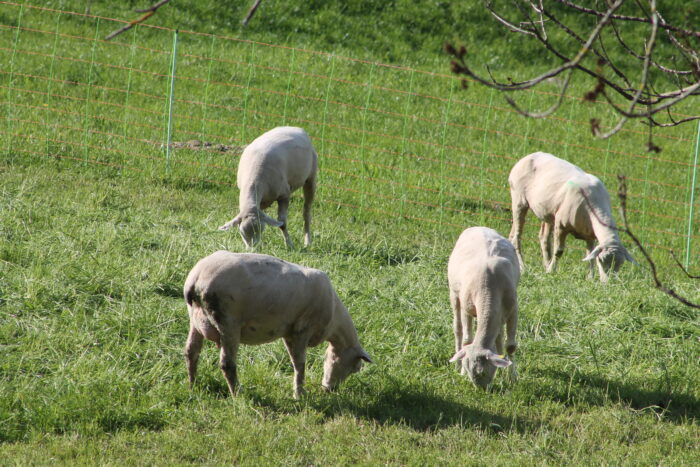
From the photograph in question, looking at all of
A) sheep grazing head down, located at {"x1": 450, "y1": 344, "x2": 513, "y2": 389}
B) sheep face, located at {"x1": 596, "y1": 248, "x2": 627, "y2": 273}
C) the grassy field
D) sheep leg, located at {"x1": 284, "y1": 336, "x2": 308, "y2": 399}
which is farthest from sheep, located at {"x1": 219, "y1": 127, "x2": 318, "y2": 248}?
sheep face, located at {"x1": 596, "y1": 248, "x2": 627, "y2": 273}

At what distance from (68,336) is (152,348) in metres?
0.65

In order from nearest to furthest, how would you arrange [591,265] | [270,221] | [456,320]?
[456,320]
[270,221]
[591,265]

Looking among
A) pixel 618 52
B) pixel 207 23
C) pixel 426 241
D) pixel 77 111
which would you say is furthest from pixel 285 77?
pixel 618 52

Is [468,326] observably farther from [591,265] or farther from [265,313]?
[591,265]

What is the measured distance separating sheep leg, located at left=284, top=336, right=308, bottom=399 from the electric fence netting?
19.2 feet

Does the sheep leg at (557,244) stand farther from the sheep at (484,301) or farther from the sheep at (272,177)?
the sheep at (484,301)

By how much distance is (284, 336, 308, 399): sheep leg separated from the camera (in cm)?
589

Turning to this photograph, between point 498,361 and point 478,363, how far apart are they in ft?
0.70

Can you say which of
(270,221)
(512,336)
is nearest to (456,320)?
(512,336)

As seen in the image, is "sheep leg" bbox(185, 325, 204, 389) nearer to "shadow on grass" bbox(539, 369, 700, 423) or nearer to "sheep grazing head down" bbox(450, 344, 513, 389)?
"sheep grazing head down" bbox(450, 344, 513, 389)

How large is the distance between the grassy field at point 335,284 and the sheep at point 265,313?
272mm

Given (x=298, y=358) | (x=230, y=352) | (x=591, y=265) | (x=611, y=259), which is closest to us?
(x=230, y=352)

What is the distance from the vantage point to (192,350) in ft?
19.1

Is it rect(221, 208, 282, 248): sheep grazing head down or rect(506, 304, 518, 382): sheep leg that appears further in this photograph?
rect(221, 208, 282, 248): sheep grazing head down
